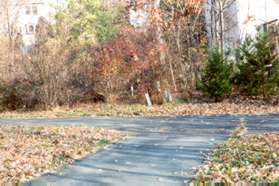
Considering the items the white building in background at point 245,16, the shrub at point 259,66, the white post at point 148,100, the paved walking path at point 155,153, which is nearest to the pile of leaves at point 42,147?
the paved walking path at point 155,153

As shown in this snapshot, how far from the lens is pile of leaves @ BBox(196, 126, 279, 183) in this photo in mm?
8047

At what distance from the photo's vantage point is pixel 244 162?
9.32 meters

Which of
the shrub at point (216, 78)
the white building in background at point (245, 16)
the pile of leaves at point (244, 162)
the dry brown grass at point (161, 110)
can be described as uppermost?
the white building in background at point (245, 16)

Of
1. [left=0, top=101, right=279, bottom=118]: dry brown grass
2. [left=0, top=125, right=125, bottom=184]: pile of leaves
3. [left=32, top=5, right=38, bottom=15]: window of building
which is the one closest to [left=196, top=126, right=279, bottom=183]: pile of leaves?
[left=0, top=125, right=125, bottom=184]: pile of leaves

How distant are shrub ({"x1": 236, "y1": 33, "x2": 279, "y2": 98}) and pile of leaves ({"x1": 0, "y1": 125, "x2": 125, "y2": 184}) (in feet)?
32.7

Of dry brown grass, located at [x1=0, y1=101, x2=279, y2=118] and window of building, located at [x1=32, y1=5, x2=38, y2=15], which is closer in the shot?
dry brown grass, located at [x1=0, y1=101, x2=279, y2=118]

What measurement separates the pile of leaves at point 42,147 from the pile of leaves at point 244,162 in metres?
3.29

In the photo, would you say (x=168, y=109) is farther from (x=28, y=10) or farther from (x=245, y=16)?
(x=28, y=10)

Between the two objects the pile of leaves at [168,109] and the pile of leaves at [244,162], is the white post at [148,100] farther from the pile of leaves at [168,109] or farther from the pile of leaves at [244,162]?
the pile of leaves at [244,162]

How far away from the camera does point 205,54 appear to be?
1152 inches

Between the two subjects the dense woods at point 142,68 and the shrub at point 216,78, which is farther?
the dense woods at point 142,68

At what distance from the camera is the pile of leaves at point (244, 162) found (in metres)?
8.05

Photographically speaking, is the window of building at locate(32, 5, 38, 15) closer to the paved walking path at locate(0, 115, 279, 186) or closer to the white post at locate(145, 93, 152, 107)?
the white post at locate(145, 93, 152, 107)

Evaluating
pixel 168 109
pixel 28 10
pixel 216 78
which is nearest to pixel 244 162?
pixel 168 109
